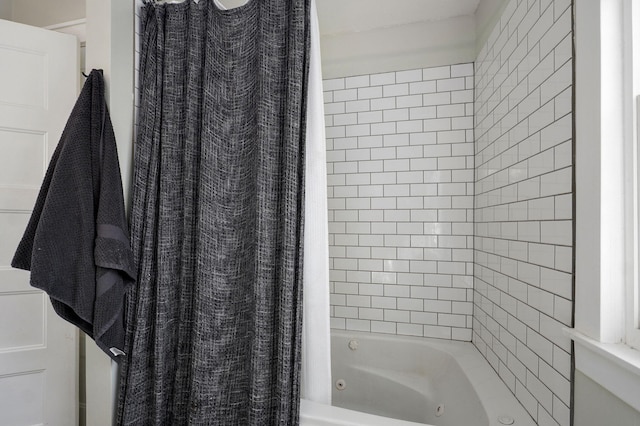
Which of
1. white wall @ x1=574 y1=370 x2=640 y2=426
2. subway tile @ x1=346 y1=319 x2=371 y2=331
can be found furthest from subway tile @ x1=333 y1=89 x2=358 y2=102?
white wall @ x1=574 y1=370 x2=640 y2=426

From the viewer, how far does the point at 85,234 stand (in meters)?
1.00

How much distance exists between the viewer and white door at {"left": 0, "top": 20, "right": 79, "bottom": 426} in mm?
1384

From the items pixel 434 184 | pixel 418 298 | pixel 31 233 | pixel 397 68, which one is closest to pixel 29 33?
pixel 31 233

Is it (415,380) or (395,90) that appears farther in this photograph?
(395,90)

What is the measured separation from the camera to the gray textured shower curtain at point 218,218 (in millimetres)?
1058

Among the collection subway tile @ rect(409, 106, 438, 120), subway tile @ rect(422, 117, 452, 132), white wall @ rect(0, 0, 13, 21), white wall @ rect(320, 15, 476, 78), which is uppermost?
white wall @ rect(0, 0, 13, 21)

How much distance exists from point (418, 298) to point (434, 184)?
29.4 inches

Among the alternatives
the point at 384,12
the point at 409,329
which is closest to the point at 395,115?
the point at 384,12

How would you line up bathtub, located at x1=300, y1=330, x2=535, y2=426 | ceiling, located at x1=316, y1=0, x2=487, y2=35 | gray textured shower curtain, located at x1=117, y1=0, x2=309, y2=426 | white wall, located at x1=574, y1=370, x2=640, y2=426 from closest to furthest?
white wall, located at x1=574, y1=370, x2=640, y2=426 < gray textured shower curtain, located at x1=117, y1=0, x2=309, y2=426 < bathtub, located at x1=300, y1=330, x2=535, y2=426 < ceiling, located at x1=316, y1=0, x2=487, y2=35

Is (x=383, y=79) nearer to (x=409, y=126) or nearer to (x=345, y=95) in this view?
(x=345, y=95)

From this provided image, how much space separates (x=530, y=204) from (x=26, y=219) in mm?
2229

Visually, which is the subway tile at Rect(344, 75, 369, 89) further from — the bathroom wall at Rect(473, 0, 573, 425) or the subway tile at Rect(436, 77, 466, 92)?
the bathroom wall at Rect(473, 0, 573, 425)

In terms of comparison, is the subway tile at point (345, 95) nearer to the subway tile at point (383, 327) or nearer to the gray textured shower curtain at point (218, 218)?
the gray textured shower curtain at point (218, 218)

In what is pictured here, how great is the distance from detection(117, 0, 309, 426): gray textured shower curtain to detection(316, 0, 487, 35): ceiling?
913 mm
